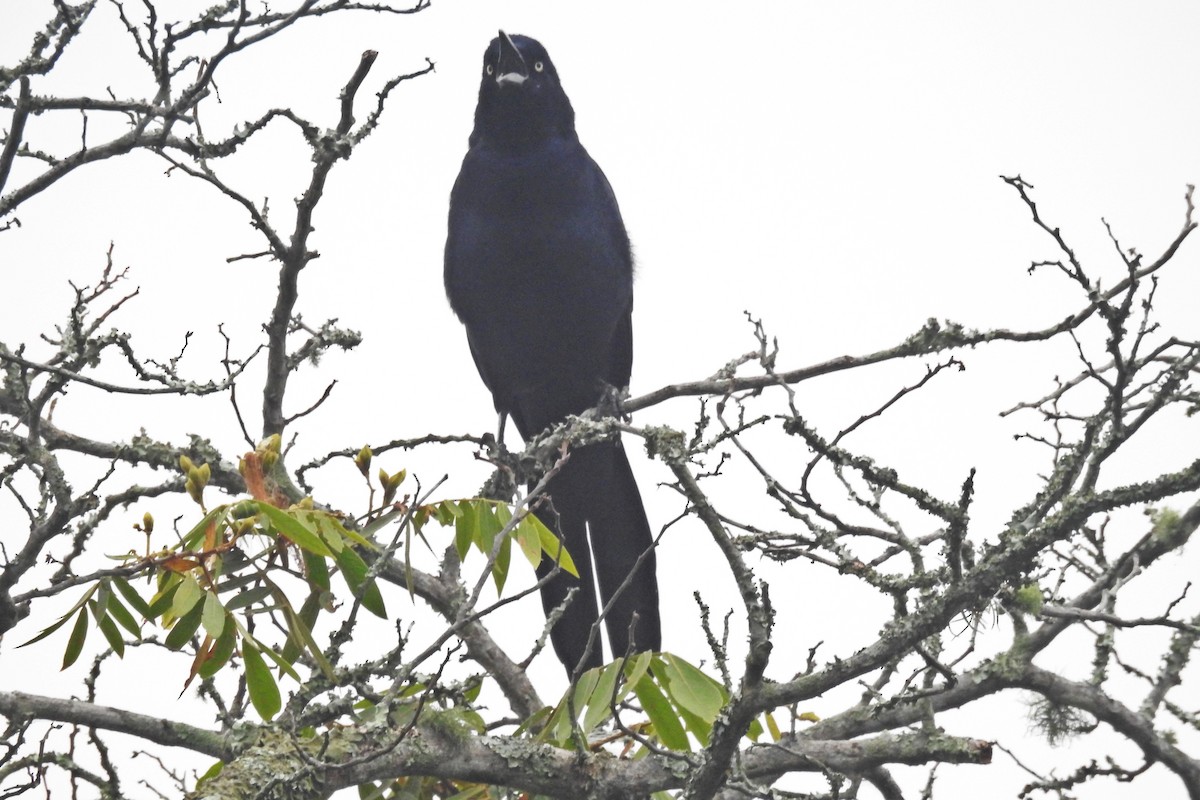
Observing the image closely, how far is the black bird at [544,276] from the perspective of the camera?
4.91m

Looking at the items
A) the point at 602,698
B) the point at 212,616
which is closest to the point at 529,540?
the point at 602,698

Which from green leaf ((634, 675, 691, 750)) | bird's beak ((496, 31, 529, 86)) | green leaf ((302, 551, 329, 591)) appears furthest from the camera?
bird's beak ((496, 31, 529, 86))

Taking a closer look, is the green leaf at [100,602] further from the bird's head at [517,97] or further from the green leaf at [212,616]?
the bird's head at [517,97]

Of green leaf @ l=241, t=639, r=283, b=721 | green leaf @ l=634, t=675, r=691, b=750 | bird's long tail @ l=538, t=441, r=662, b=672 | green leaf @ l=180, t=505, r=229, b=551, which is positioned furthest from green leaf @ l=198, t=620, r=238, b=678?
bird's long tail @ l=538, t=441, r=662, b=672

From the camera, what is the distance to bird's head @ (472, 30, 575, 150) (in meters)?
5.17

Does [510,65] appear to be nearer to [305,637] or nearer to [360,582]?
[360,582]

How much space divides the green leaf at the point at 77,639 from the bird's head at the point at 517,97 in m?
3.37

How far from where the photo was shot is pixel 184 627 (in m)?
2.06

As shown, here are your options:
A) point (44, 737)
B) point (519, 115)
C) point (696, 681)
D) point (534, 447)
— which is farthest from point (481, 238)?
point (696, 681)

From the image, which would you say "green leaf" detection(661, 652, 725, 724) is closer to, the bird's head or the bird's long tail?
the bird's long tail

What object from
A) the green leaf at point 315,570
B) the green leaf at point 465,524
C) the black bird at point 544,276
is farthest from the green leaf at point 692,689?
the black bird at point 544,276

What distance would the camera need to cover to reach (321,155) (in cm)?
300

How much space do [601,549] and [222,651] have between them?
108 inches

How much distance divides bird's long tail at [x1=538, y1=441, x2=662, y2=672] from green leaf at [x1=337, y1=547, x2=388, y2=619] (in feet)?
6.27
